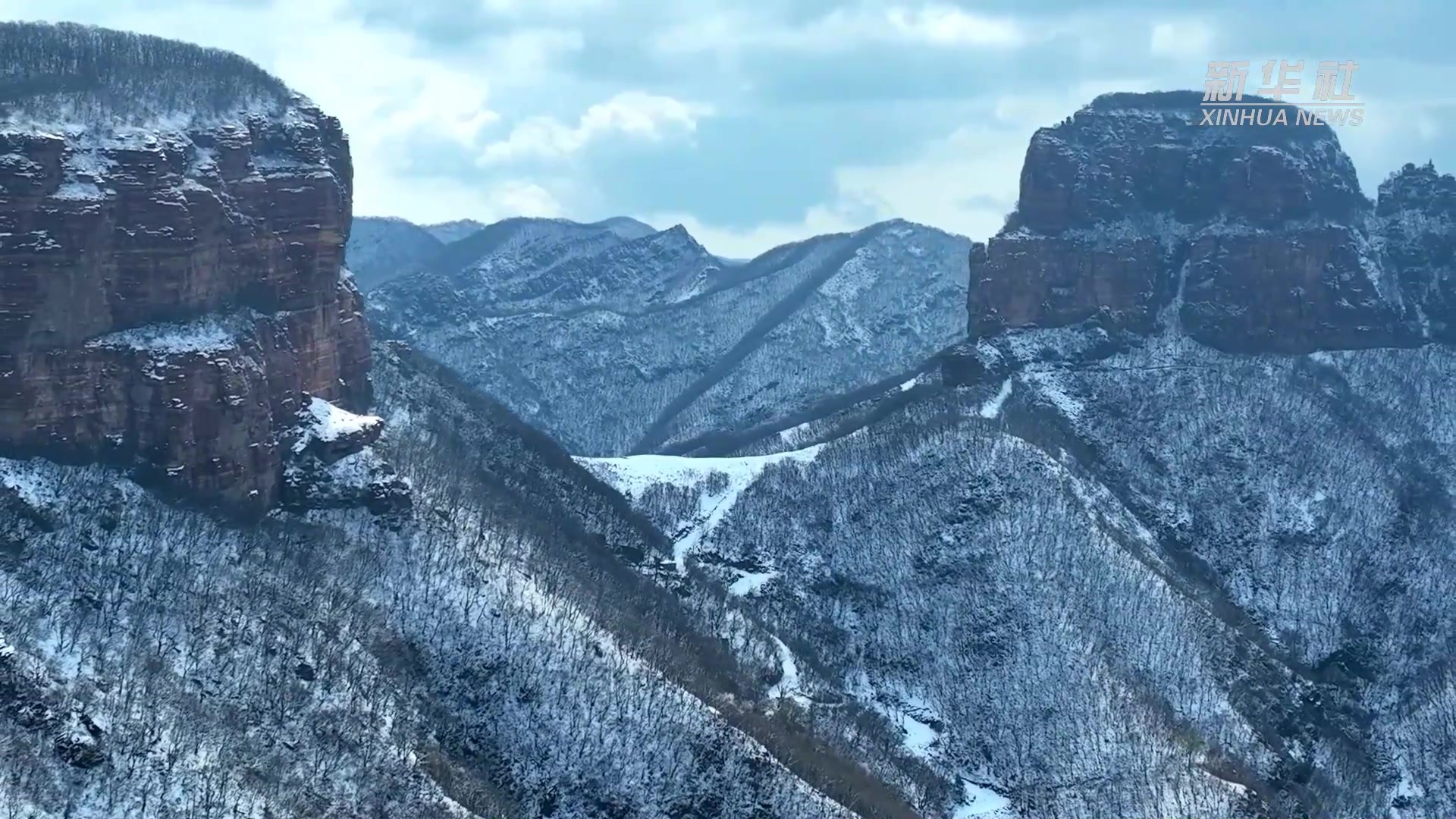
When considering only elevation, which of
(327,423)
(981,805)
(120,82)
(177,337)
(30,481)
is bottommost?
(981,805)

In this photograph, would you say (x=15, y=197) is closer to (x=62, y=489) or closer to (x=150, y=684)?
(x=62, y=489)

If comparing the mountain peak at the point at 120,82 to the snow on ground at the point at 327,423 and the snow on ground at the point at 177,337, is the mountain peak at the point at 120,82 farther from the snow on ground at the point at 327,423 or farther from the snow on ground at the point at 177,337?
the snow on ground at the point at 327,423

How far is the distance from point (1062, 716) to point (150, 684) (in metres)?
91.6

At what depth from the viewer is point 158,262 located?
154875 millimetres

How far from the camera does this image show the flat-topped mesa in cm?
14738

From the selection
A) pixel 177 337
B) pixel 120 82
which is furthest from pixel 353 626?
pixel 120 82

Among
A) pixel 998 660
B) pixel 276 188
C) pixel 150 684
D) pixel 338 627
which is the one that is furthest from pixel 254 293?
pixel 998 660

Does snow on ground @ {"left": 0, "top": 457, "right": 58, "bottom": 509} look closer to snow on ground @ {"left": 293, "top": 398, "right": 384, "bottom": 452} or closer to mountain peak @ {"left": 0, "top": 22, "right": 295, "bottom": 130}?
snow on ground @ {"left": 293, "top": 398, "right": 384, "bottom": 452}

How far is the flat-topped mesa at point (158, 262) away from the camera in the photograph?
147375mm

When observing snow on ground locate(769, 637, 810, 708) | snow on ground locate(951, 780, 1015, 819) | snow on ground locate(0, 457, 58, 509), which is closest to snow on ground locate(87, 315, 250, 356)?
snow on ground locate(0, 457, 58, 509)

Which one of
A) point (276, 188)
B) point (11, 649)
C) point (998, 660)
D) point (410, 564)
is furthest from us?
point (998, 660)

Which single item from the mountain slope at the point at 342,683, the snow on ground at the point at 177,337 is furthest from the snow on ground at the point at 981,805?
the snow on ground at the point at 177,337

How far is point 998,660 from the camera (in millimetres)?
188375

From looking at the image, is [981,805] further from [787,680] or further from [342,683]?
[342,683]
